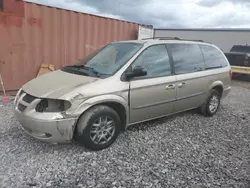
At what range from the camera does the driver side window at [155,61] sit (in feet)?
12.4

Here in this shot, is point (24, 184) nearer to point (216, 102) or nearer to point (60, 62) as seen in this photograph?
point (216, 102)

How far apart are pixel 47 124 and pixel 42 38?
429 centimetres

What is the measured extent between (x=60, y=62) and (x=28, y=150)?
4147 millimetres

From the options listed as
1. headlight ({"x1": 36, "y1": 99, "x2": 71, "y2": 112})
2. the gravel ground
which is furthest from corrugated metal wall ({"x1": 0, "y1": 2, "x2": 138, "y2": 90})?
headlight ({"x1": 36, "y1": 99, "x2": 71, "y2": 112})

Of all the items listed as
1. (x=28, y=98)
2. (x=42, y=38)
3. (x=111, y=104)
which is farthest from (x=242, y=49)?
(x=28, y=98)

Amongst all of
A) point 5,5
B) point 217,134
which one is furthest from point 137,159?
point 5,5

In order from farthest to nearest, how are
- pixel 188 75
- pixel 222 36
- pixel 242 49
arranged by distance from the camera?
pixel 222 36
pixel 242 49
pixel 188 75

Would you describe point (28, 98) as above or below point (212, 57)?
below

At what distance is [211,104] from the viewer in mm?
5113

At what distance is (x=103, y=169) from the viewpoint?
2.93 m

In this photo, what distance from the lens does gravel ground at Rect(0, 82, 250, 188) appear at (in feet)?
8.90

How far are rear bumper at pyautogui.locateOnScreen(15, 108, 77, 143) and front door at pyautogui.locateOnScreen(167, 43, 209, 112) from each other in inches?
85.3

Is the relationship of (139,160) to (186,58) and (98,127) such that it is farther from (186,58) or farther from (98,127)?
(186,58)

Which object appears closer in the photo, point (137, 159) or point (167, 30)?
point (137, 159)
